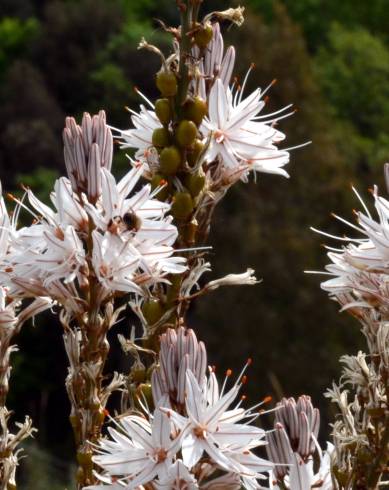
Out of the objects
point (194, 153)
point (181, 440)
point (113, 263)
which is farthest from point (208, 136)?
point (181, 440)

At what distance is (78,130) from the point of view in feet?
5.52

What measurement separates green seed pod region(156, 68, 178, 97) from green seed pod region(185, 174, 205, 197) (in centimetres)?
12

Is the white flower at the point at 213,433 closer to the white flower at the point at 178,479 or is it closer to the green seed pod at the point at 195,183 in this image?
the white flower at the point at 178,479

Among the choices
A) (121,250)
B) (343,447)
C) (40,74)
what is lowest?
(343,447)

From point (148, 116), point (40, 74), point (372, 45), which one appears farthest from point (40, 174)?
point (148, 116)

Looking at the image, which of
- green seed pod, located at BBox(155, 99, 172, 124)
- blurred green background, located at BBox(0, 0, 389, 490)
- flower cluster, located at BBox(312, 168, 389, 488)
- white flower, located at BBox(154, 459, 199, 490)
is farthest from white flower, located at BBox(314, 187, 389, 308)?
blurred green background, located at BBox(0, 0, 389, 490)

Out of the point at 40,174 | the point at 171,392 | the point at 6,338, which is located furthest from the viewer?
the point at 40,174

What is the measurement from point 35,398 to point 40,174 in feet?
13.8

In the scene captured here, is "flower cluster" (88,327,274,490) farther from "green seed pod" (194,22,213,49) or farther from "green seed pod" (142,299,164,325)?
"green seed pod" (194,22,213,49)

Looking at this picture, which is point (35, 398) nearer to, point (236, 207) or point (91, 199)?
point (236, 207)

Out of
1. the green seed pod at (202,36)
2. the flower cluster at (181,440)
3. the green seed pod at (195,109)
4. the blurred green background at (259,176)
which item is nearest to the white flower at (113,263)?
the flower cluster at (181,440)

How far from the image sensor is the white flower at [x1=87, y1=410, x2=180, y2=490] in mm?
1493

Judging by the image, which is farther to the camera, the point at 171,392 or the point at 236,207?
the point at 236,207

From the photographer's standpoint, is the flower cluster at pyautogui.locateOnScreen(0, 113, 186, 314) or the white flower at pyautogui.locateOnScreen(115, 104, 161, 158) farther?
the white flower at pyautogui.locateOnScreen(115, 104, 161, 158)
